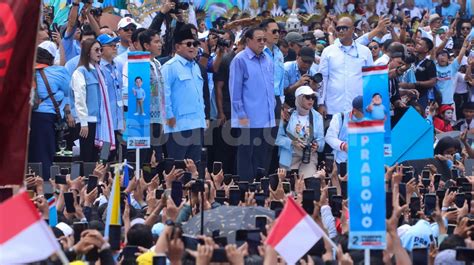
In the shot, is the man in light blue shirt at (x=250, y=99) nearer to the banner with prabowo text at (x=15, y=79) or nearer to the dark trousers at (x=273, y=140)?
the dark trousers at (x=273, y=140)

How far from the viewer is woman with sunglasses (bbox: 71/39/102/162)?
50.7ft

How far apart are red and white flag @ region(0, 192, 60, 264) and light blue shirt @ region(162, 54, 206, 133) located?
797cm

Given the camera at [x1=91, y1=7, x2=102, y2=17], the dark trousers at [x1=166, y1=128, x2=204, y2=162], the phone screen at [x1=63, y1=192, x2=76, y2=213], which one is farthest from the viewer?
the camera at [x1=91, y1=7, x2=102, y2=17]

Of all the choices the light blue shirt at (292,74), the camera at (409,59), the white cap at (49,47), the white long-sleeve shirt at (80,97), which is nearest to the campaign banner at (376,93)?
the white long-sleeve shirt at (80,97)

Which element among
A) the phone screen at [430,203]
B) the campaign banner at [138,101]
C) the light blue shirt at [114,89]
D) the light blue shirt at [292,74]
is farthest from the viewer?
the light blue shirt at [292,74]

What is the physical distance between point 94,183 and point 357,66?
5419 millimetres

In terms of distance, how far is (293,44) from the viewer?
20.1m

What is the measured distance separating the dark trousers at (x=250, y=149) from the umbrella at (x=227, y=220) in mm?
5130

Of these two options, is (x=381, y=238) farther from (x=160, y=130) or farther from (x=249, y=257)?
(x=160, y=130)

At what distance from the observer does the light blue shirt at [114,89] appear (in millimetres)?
15898

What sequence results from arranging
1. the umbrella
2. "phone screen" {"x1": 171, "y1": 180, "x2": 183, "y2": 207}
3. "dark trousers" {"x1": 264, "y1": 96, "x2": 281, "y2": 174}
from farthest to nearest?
"dark trousers" {"x1": 264, "y1": 96, "x2": 281, "y2": 174}
"phone screen" {"x1": 171, "y1": 180, "x2": 183, "y2": 207}
the umbrella

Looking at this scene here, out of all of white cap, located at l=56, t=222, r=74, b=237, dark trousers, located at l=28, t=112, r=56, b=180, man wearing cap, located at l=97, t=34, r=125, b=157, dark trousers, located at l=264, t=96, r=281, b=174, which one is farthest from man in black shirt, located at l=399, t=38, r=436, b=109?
white cap, located at l=56, t=222, r=74, b=237

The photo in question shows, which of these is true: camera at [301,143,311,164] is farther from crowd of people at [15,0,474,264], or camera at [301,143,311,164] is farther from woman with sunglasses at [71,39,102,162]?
woman with sunglasses at [71,39,102,162]

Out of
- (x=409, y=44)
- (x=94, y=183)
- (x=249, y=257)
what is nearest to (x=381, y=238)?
(x=249, y=257)
